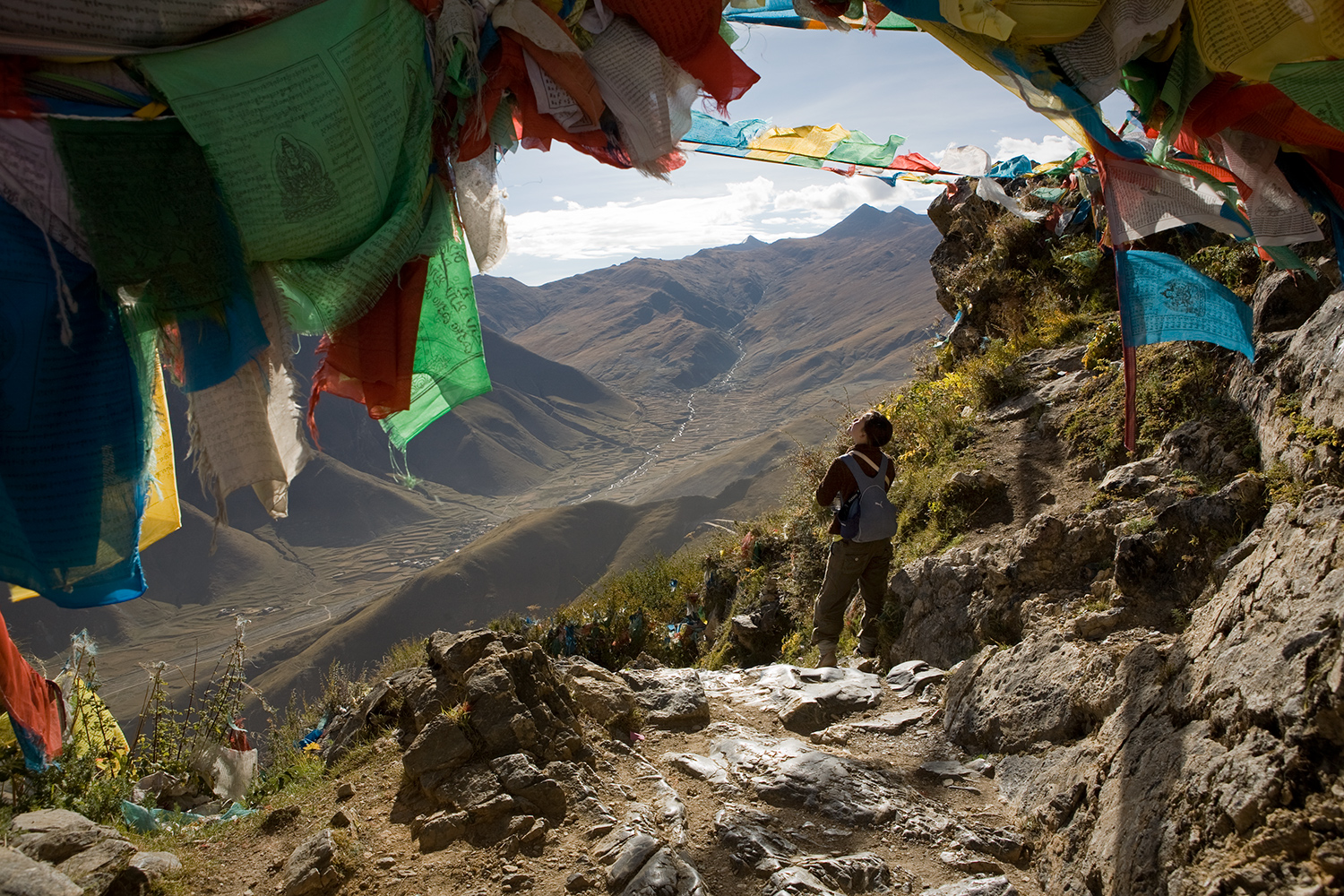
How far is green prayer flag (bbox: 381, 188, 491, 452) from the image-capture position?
2389 mm

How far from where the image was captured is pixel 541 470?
4235 inches

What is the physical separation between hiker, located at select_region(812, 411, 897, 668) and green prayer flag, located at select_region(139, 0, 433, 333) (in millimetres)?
2926

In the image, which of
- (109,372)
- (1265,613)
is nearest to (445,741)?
(109,372)

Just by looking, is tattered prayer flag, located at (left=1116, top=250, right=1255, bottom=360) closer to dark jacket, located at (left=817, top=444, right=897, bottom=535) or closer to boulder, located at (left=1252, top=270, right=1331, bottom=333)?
boulder, located at (left=1252, top=270, right=1331, bottom=333)

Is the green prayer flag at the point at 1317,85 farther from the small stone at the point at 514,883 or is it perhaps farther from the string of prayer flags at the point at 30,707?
the string of prayer flags at the point at 30,707

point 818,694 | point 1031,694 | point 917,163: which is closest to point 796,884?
point 1031,694

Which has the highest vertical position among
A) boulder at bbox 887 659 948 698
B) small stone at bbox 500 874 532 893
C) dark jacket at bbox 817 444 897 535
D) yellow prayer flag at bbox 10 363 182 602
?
yellow prayer flag at bbox 10 363 182 602

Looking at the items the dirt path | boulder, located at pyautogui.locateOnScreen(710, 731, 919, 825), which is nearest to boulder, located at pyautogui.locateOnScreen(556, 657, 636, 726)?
the dirt path

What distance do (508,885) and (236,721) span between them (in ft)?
10.8

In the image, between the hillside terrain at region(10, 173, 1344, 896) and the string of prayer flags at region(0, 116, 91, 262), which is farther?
the hillside terrain at region(10, 173, 1344, 896)

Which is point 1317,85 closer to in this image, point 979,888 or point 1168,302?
point 1168,302

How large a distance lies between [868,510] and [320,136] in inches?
135

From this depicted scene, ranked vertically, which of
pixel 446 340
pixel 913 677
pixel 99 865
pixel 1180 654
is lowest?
pixel 913 677

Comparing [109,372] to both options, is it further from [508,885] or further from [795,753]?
[795,753]
